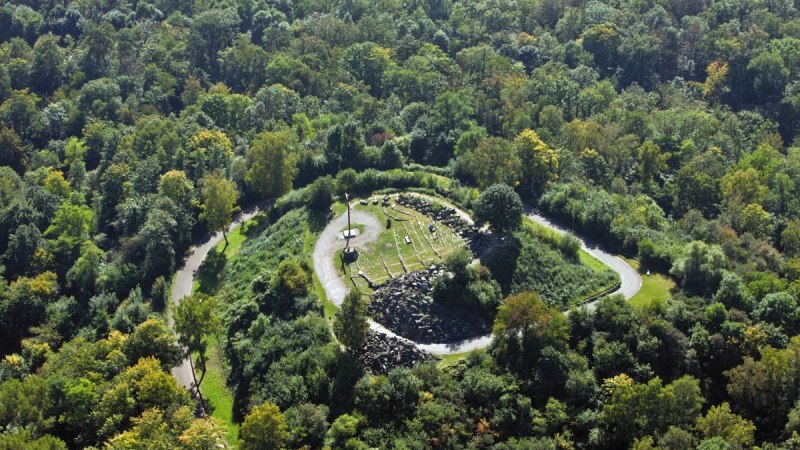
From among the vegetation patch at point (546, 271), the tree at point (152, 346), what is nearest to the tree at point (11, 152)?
the tree at point (152, 346)

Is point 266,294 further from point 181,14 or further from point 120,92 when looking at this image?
point 181,14

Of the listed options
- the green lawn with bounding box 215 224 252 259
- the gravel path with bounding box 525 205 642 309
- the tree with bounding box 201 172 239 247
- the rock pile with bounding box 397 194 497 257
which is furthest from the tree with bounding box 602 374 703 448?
the tree with bounding box 201 172 239 247

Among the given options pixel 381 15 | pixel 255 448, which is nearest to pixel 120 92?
pixel 381 15

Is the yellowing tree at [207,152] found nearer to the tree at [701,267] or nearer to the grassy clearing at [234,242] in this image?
the grassy clearing at [234,242]

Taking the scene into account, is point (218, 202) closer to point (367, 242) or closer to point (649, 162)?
point (367, 242)

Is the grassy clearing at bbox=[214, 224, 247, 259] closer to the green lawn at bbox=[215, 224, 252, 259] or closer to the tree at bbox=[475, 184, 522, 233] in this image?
the green lawn at bbox=[215, 224, 252, 259]

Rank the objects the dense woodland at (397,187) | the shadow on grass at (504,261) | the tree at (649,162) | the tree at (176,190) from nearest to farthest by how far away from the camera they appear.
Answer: the dense woodland at (397,187), the shadow on grass at (504,261), the tree at (176,190), the tree at (649,162)

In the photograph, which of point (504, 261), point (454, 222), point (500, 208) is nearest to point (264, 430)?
point (504, 261)
